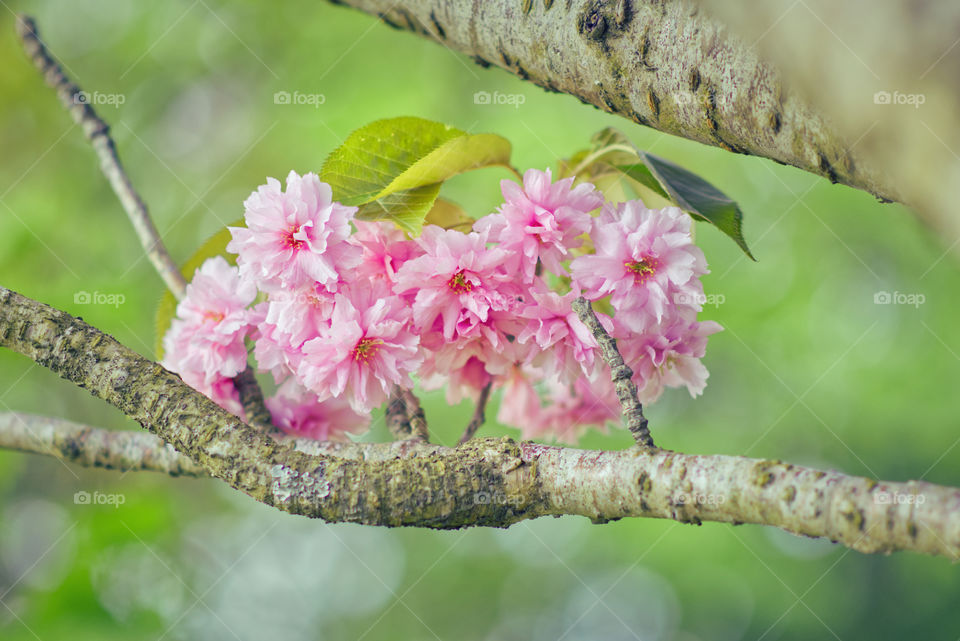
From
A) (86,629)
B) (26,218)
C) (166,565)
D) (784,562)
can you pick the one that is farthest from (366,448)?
(784,562)

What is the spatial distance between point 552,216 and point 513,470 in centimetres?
33

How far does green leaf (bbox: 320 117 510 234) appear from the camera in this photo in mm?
989

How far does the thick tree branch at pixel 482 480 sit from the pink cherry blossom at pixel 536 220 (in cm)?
26

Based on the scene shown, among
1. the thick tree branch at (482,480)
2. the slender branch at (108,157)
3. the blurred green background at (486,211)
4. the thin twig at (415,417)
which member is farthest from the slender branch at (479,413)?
the blurred green background at (486,211)

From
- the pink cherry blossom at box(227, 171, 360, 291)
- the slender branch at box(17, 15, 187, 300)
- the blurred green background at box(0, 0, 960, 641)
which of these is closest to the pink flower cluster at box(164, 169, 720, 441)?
the pink cherry blossom at box(227, 171, 360, 291)

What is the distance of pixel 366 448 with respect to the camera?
1.02 meters

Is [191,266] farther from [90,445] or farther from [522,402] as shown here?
[522,402]

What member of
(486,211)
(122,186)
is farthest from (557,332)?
(486,211)

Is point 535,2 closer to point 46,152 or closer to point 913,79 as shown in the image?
point 913,79

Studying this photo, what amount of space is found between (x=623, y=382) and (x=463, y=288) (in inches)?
10.2

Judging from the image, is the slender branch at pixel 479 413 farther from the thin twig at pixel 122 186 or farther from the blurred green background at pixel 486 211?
the blurred green background at pixel 486 211

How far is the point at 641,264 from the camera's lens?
935 millimetres

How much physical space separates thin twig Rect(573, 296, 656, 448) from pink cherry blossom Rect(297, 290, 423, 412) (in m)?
0.24

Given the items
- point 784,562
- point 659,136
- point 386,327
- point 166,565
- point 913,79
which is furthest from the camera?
point 784,562
